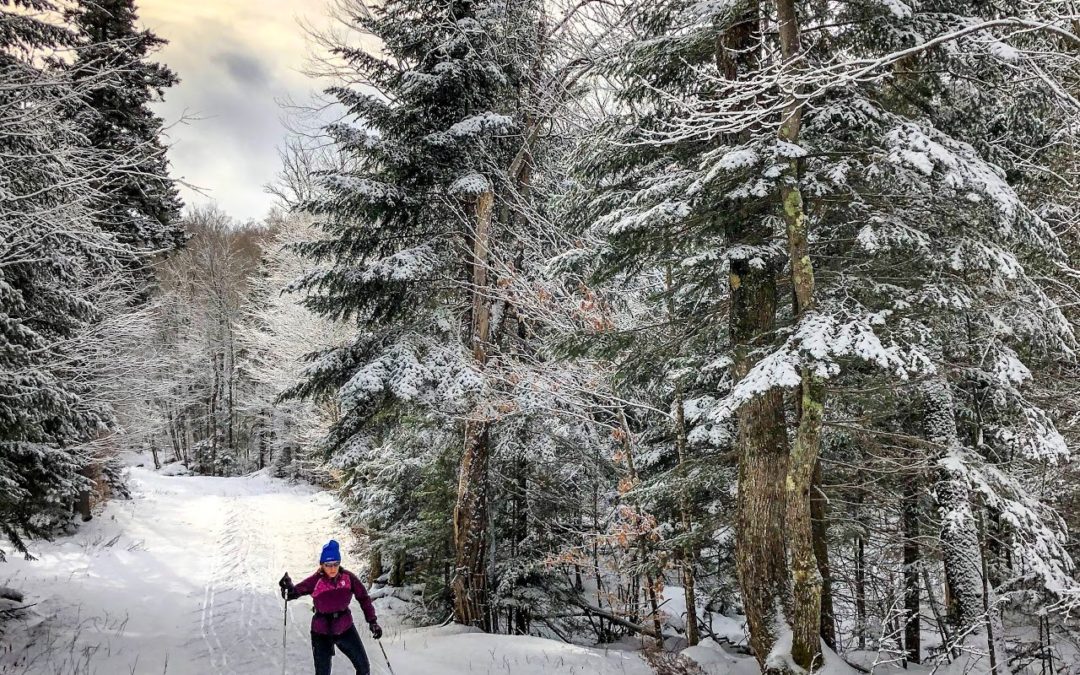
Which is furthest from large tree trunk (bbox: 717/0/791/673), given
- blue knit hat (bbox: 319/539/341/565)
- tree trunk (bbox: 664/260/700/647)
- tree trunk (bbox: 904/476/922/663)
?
tree trunk (bbox: 904/476/922/663)

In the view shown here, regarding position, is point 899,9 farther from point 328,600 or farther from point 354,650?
point 354,650

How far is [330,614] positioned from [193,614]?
19.4ft

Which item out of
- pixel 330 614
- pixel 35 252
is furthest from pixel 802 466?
pixel 35 252

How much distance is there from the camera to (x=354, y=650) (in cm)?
630

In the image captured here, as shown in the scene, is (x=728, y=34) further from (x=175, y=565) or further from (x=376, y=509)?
(x=175, y=565)

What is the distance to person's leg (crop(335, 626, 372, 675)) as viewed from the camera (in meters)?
6.26

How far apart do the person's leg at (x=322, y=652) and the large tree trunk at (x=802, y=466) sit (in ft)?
16.0

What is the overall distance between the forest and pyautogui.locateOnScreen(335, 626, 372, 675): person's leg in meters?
3.90

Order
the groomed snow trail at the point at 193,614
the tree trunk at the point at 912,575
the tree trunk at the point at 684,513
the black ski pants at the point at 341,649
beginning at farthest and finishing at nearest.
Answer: the tree trunk at the point at 912,575, the tree trunk at the point at 684,513, the groomed snow trail at the point at 193,614, the black ski pants at the point at 341,649

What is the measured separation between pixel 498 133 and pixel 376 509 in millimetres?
8605

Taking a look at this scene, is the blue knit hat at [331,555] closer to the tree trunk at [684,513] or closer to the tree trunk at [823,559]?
the tree trunk at [684,513]

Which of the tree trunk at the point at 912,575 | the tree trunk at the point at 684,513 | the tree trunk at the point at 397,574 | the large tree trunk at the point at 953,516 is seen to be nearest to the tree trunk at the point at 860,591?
the tree trunk at the point at 912,575

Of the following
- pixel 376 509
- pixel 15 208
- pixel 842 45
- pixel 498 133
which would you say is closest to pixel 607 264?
pixel 842 45

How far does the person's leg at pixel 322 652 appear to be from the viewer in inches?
244
